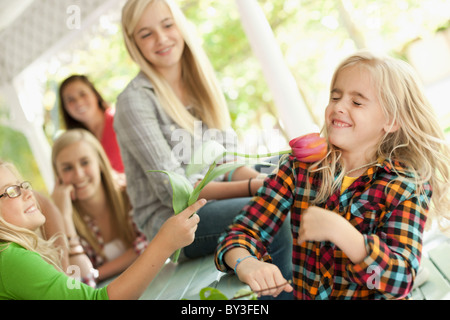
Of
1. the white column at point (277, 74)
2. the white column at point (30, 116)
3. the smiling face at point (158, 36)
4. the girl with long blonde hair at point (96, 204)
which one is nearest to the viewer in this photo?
the smiling face at point (158, 36)

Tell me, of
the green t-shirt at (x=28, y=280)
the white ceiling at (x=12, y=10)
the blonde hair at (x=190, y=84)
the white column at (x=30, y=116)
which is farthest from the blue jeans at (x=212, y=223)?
the white column at (x=30, y=116)

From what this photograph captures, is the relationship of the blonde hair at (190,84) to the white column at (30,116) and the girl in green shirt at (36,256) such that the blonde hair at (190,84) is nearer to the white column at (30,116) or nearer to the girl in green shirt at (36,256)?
the girl in green shirt at (36,256)

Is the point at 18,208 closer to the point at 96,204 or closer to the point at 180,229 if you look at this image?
the point at 180,229

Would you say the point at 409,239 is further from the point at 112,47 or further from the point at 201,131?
the point at 112,47

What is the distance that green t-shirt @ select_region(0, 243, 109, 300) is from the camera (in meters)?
0.66

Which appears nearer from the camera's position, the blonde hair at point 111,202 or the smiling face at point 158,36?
the smiling face at point 158,36

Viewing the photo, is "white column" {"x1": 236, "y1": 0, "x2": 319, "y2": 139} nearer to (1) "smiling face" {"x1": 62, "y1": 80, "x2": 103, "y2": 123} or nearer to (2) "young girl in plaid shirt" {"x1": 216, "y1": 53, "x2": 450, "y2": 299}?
(2) "young girl in plaid shirt" {"x1": 216, "y1": 53, "x2": 450, "y2": 299}

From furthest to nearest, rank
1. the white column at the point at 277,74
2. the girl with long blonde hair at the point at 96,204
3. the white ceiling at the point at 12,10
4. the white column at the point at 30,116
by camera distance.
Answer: the white column at the point at 30,116
the white ceiling at the point at 12,10
the girl with long blonde hair at the point at 96,204
the white column at the point at 277,74

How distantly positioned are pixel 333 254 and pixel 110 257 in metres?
0.87

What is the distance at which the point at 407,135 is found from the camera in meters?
0.76

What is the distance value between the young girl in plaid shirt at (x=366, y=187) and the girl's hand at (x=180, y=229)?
4.4 inches

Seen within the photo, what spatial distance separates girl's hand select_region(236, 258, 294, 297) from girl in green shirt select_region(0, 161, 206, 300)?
0.37ft

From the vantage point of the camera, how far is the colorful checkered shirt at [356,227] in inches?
25.9
